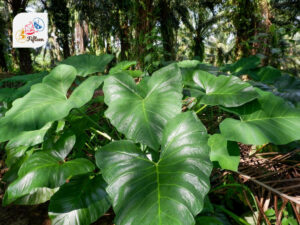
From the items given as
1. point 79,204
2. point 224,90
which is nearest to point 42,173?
point 79,204

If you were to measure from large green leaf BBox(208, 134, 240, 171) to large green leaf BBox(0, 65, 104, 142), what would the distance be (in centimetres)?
53

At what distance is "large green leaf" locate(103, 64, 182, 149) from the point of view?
27.7 inches

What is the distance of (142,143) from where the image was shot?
665mm

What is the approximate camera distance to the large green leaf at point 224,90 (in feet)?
2.76

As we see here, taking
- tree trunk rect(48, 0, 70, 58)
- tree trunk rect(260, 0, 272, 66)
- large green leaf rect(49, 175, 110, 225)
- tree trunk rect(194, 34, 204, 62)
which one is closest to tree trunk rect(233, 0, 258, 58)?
tree trunk rect(260, 0, 272, 66)

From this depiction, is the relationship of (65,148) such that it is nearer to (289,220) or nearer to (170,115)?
(170,115)

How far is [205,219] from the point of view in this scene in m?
0.80

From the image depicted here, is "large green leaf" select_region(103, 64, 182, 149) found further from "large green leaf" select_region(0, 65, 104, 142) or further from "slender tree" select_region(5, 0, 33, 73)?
"slender tree" select_region(5, 0, 33, 73)

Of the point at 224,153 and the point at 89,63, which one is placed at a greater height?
the point at 89,63

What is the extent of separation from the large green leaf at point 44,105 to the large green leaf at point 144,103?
0.33 feet

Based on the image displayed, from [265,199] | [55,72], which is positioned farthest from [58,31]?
[265,199]

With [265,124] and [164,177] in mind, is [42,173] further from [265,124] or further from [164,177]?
[265,124]

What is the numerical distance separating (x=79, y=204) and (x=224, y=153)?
57cm

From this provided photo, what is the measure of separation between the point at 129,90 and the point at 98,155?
0.34 meters
